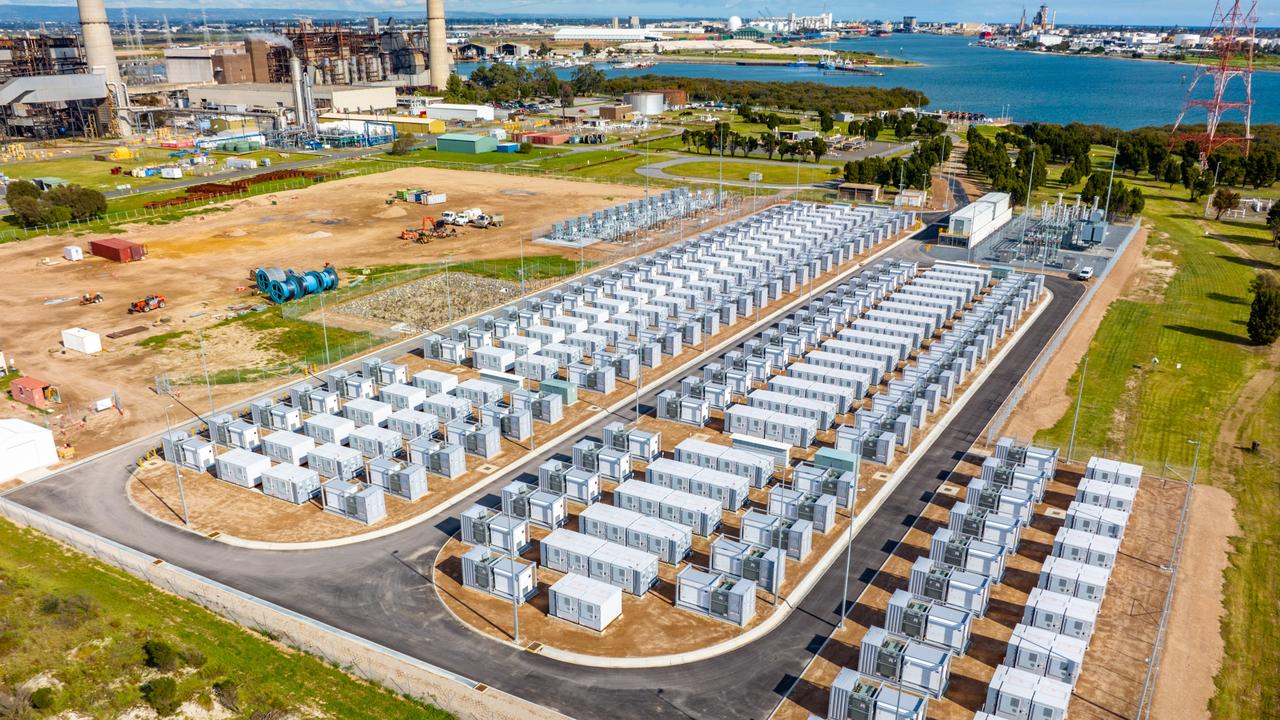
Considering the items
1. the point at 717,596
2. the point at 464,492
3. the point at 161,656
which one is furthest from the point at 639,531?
the point at 161,656

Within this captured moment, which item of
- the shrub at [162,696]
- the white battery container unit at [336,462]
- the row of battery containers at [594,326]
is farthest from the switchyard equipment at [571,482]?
the shrub at [162,696]

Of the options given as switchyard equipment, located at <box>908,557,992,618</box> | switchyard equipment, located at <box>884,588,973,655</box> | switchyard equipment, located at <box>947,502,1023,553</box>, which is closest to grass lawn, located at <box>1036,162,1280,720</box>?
switchyard equipment, located at <box>908,557,992,618</box>

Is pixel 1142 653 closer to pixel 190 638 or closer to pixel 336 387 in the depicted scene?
pixel 190 638

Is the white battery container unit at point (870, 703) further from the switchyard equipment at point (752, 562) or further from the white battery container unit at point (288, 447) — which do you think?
the white battery container unit at point (288, 447)

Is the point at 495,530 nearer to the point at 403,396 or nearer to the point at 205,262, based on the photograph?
the point at 403,396

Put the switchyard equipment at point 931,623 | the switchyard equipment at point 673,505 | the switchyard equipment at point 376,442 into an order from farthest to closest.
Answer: the switchyard equipment at point 376,442 → the switchyard equipment at point 673,505 → the switchyard equipment at point 931,623

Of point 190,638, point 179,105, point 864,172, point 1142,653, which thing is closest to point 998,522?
point 1142,653

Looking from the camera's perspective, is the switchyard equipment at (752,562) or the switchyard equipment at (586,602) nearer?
the switchyard equipment at (586,602)
